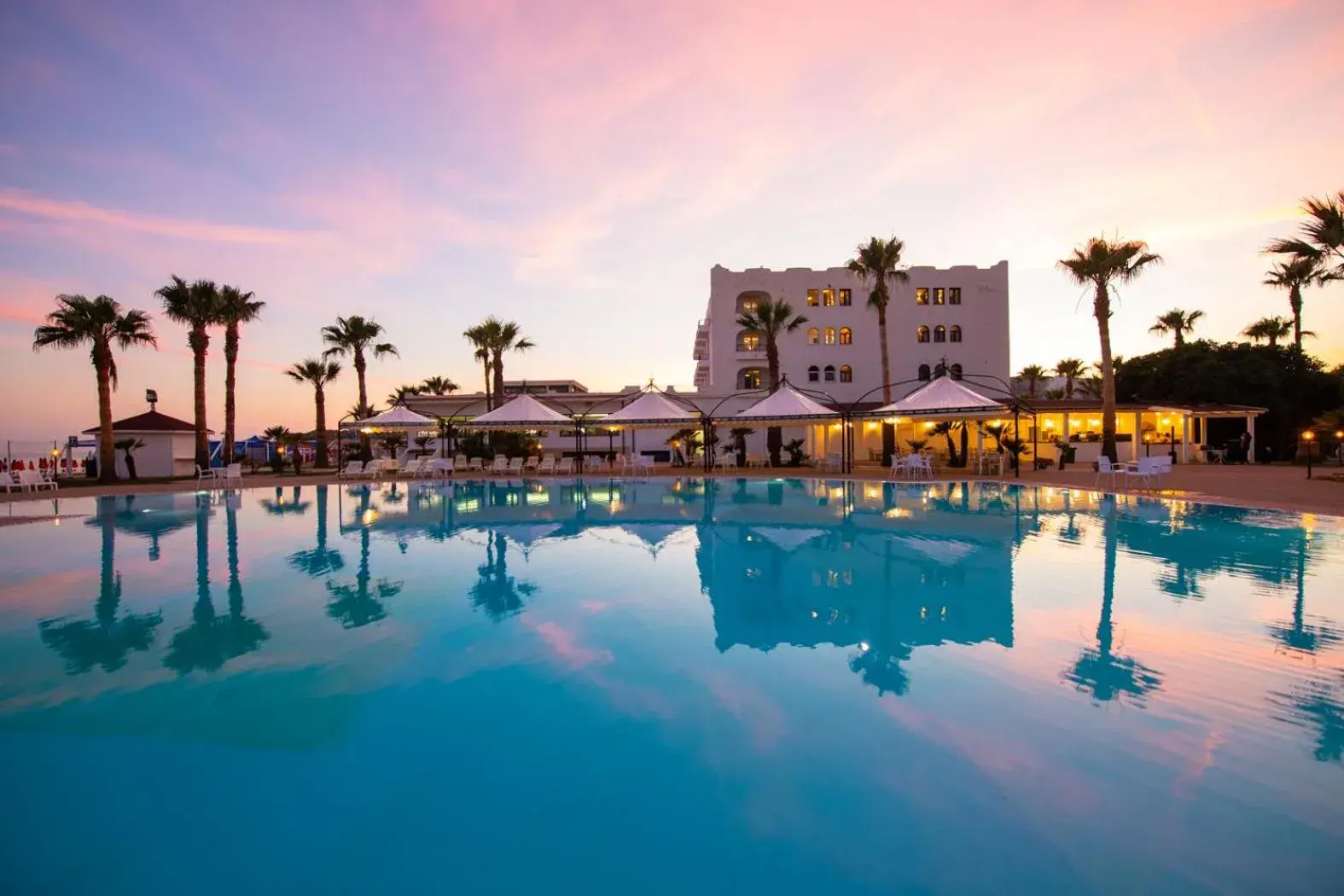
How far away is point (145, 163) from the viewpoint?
16.3 m

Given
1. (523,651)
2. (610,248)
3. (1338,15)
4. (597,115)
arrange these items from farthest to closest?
(610,248) < (597,115) < (1338,15) < (523,651)

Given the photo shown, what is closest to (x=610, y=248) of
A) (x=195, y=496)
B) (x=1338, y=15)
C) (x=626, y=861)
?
(x=195, y=496)

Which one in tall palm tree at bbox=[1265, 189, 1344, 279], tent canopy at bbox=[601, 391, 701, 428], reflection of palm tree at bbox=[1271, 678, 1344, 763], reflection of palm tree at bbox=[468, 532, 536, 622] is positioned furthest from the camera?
tent canopy at bbox=[601, 391, 701, 428]

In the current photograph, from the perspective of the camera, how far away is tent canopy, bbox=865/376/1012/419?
18.3 meters

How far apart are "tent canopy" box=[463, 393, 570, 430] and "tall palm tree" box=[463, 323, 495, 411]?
8729mm

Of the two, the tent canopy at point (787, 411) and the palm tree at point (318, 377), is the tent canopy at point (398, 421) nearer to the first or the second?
the palm tree at point (318, 377)

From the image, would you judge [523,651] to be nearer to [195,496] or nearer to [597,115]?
[597,115]

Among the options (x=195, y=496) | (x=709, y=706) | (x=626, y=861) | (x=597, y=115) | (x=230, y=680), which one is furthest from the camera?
(x=195, y=496)

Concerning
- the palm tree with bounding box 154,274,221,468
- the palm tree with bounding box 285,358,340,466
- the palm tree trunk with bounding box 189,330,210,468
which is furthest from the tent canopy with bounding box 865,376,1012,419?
the palm tree with bounding box 285,358,340,466

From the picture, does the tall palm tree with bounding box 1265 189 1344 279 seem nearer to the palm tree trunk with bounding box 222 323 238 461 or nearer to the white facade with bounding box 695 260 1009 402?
the white facade with bounding box 695 260 1009 402

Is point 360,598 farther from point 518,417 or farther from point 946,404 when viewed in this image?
point 946,404

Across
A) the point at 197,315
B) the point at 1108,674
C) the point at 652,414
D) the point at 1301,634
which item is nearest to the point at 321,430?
the point at 197,315

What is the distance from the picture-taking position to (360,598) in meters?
6.66

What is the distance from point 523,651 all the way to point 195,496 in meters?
18.7
